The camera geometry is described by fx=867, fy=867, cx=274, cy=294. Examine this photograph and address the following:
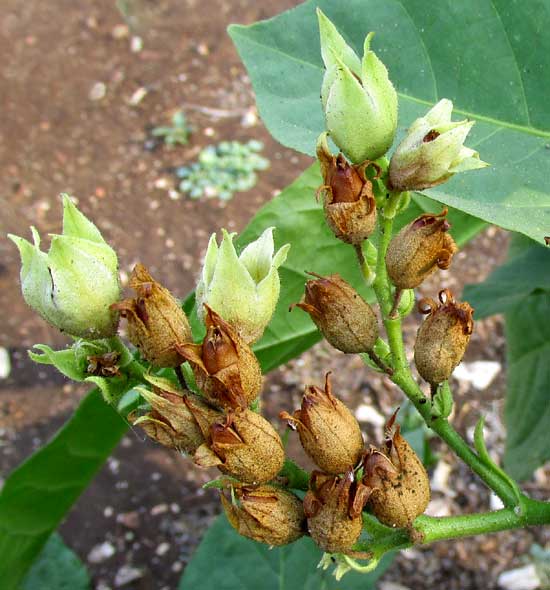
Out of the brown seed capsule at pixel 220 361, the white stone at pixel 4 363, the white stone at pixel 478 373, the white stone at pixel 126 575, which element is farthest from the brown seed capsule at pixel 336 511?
the white stone at pixel 4 363

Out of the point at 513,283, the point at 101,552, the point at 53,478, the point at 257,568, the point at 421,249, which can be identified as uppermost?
the point at 421,249

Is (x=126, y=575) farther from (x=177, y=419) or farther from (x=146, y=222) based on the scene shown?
(x=177, y=419)

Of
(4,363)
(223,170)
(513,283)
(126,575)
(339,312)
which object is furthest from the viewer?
(223,170)

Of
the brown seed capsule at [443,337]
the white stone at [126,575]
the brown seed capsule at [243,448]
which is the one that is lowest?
the white stone at [126,575]

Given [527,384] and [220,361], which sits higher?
[220,361]

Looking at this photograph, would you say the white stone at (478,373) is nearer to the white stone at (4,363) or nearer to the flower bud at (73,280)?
the white stone at (4,363)

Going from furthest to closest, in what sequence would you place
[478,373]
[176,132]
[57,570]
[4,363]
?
1. [176,132]
2. [4,363]
3. [478,373]
4. [57,570]

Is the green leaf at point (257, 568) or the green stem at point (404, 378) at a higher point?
the green stem at point (404, 378)

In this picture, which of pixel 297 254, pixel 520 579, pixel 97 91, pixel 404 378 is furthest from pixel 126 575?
pixel 97 91
